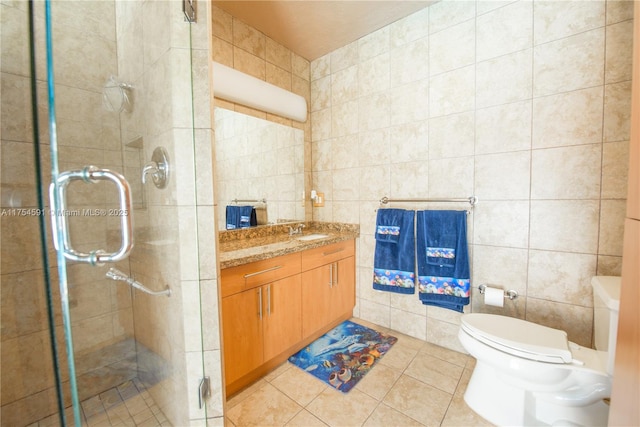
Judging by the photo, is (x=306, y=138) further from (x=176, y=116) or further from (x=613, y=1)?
(x=613, y=1)

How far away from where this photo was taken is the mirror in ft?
6.05

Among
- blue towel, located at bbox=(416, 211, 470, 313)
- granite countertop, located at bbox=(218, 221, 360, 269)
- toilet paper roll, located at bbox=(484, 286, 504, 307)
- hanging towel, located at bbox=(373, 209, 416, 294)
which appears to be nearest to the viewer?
granite countertop, located at bbox=(218, 221, 360, 269)

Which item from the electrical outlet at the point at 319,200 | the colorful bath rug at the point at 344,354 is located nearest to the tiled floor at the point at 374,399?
the colorful bath rug at the point at 344,354

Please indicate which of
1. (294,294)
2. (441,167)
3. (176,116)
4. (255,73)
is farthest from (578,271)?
(255,73)

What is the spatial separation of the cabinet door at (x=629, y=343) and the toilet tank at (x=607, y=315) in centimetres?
43

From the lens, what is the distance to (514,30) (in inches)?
58.6

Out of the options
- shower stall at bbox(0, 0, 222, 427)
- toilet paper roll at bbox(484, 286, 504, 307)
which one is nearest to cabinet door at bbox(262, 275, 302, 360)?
shower stall at bbox(0, 0, 222, 427)

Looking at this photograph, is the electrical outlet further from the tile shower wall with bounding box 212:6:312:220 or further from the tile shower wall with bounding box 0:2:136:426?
the tile shower wall with bounding box 0:2:136:426

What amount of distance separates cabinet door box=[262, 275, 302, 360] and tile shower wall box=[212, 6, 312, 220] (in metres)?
0.88

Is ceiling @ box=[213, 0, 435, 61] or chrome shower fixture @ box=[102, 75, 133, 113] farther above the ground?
ceiling @ box=[213, 0, 435, 61]

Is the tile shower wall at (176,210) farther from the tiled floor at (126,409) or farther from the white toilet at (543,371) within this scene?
the white toilet at (543,371)

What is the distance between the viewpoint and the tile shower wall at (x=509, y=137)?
4.25 feet

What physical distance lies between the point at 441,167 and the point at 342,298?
1309 millimetres

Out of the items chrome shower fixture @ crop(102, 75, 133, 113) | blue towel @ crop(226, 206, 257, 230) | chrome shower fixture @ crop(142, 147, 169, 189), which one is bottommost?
blue towel @ crop(226, 206, 257, 230)
